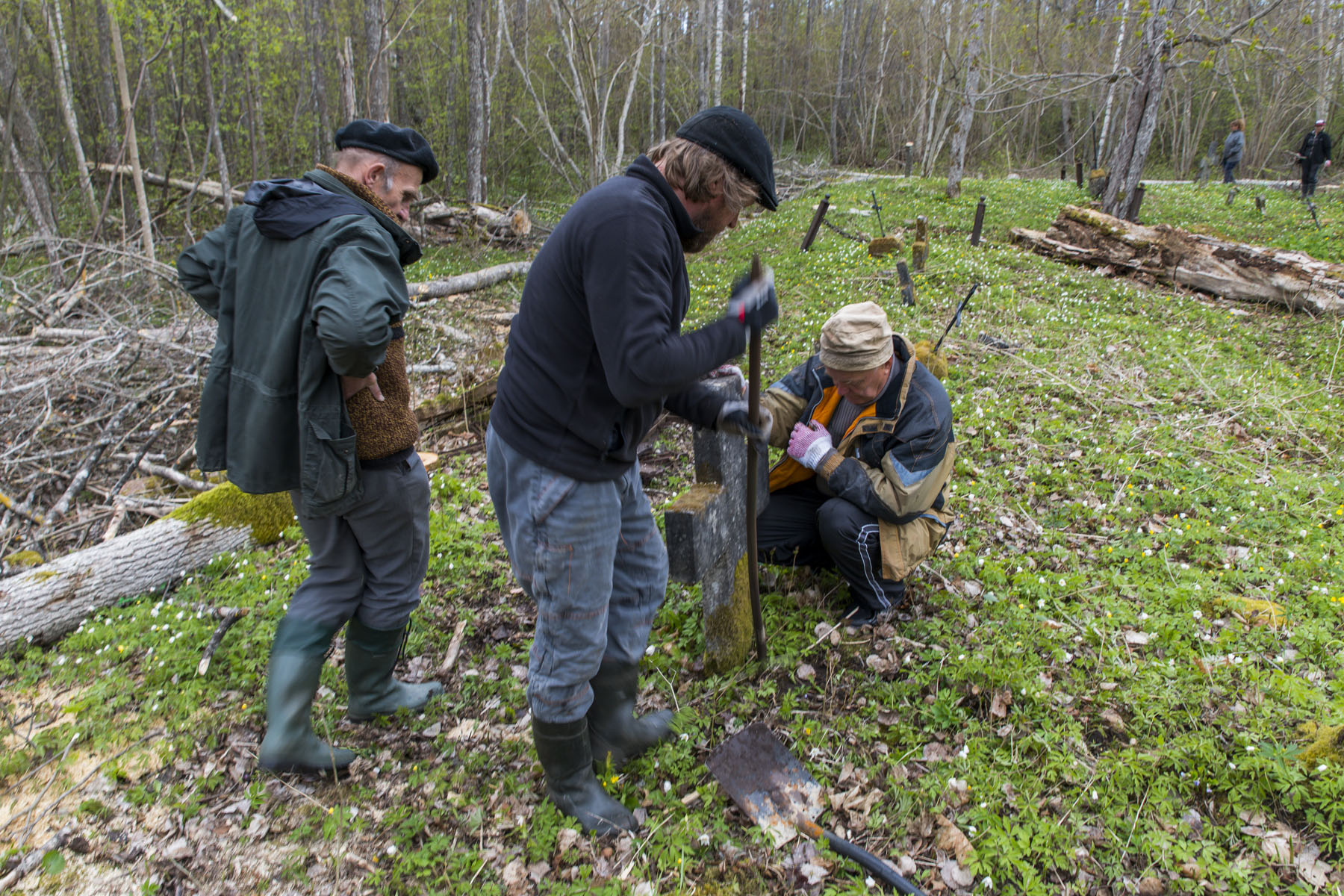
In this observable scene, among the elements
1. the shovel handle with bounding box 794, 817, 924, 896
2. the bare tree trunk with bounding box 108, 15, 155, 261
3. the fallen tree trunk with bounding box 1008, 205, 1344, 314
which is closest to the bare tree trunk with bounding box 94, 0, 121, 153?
the bare tree trunk with bounding box 108, 15, 155, 261

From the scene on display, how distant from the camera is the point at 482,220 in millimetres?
14359

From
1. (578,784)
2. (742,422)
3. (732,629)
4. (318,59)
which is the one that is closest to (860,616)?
(732,629)

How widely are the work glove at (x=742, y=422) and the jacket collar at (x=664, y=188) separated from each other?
27.3 inches

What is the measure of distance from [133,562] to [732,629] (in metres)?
3.28

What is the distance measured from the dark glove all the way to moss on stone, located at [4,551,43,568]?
4356mm

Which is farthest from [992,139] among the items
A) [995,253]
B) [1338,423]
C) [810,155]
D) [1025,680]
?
[1025,680]

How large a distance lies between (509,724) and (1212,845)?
2501mm

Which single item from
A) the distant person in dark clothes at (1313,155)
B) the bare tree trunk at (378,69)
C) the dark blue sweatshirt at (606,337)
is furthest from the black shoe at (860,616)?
the distant person in dark clothes at (1313,155)

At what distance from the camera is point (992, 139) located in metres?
30.4

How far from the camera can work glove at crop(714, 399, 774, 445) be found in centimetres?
245

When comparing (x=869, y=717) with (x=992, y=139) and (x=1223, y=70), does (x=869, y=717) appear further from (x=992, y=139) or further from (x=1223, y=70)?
(x=992, y=139)

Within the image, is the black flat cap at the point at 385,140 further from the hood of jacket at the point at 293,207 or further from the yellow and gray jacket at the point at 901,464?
the yellow and gray jacket at the point at 901,464

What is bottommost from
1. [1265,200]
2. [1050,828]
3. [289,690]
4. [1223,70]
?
[1050,828]

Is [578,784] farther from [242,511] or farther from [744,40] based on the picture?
[744,40]
